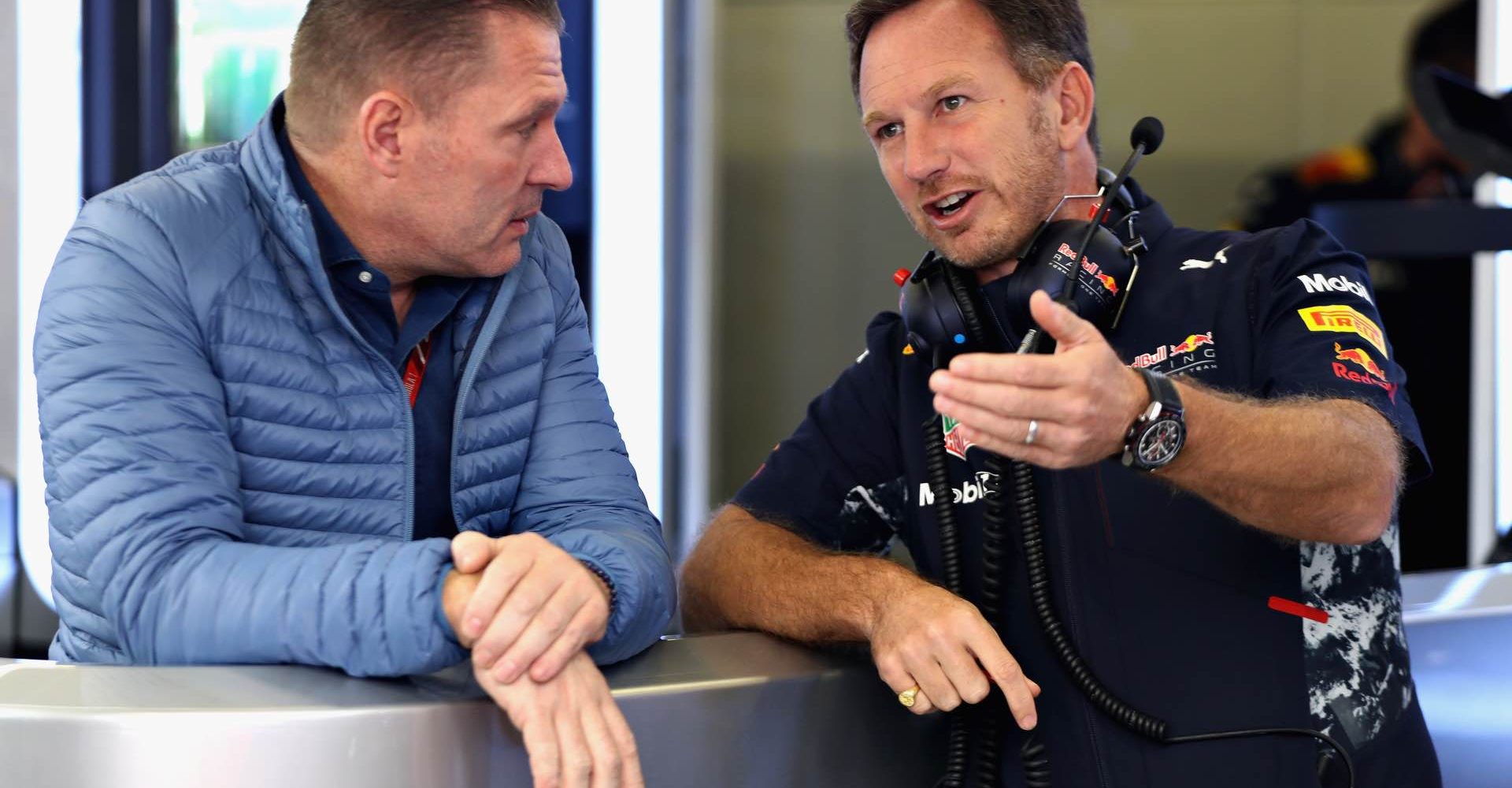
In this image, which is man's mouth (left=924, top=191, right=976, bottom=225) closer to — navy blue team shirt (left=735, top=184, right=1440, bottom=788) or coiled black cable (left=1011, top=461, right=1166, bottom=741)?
navy blue team shirt (left=735, top=184, right=1440, bottom=788)

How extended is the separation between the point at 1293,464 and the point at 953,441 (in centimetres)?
42

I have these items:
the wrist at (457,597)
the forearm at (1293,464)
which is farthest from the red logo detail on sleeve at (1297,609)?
the wrist at (457,597)

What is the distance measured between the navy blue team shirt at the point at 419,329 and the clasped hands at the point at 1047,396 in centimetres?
59

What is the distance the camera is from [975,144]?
1.74 meters

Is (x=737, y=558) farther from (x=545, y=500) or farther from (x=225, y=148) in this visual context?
(x=225, y=148)

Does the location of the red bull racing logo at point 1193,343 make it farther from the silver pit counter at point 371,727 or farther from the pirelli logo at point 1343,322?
the silver pit counter at point 371,727

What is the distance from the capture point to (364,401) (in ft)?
4.72

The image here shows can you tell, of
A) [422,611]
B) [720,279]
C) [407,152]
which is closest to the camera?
[422,611]

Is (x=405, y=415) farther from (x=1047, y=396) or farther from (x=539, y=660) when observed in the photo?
(x=1047, y=396)

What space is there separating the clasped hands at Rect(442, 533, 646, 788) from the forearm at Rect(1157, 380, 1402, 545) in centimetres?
51

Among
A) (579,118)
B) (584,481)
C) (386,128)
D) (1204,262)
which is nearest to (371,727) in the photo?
(584,481)

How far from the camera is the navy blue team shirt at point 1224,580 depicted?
58.3 inches

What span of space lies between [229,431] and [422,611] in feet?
1.07

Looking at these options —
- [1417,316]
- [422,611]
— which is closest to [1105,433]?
[422,611]
